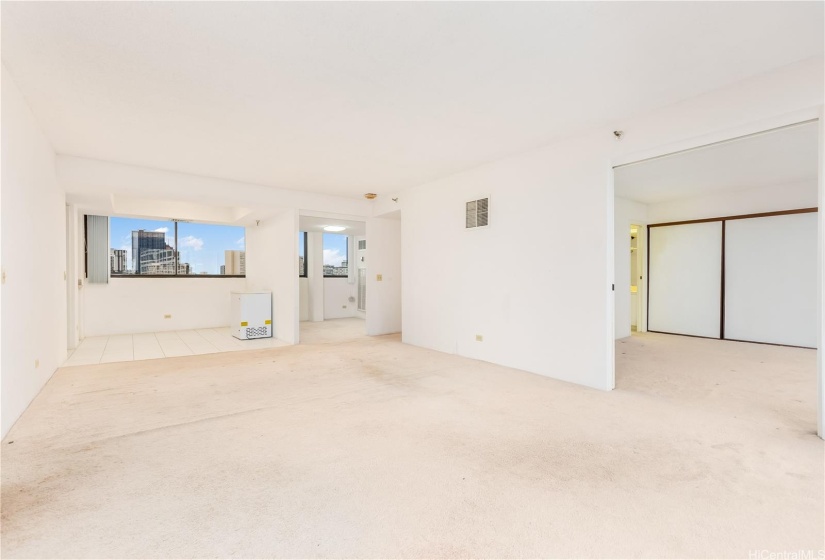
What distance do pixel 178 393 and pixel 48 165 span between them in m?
2.83

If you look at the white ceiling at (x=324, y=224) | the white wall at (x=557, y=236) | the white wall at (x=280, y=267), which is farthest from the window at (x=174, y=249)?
the white wall at (x=557, y=236)

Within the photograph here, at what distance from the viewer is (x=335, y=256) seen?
30.9 feet

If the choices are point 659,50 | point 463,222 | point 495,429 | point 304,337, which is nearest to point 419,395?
point 495,429

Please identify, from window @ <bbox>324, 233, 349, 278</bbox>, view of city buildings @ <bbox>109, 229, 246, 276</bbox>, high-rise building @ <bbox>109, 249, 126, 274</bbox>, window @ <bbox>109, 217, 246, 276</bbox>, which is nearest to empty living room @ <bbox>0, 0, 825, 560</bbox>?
high-rise building @ <bbox>109, 249, 126, 274</bbox>

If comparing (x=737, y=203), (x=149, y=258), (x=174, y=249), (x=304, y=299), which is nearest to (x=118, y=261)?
(x=149, y=258)

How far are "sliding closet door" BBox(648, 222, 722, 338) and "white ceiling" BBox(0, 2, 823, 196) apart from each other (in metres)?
4.57

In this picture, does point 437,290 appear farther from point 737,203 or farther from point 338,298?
point 737,203

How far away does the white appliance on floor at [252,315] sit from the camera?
20.9ft

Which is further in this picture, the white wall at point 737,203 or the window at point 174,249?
the window at point 174,249

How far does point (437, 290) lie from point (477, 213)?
1.32 metres

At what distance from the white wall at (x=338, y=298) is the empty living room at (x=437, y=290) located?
10.0ft

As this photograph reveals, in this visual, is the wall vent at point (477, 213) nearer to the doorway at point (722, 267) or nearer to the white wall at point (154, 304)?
the doorway at point (722, 267)

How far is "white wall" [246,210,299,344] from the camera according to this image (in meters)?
6.13

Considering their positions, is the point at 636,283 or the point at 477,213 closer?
the point at 477,213
